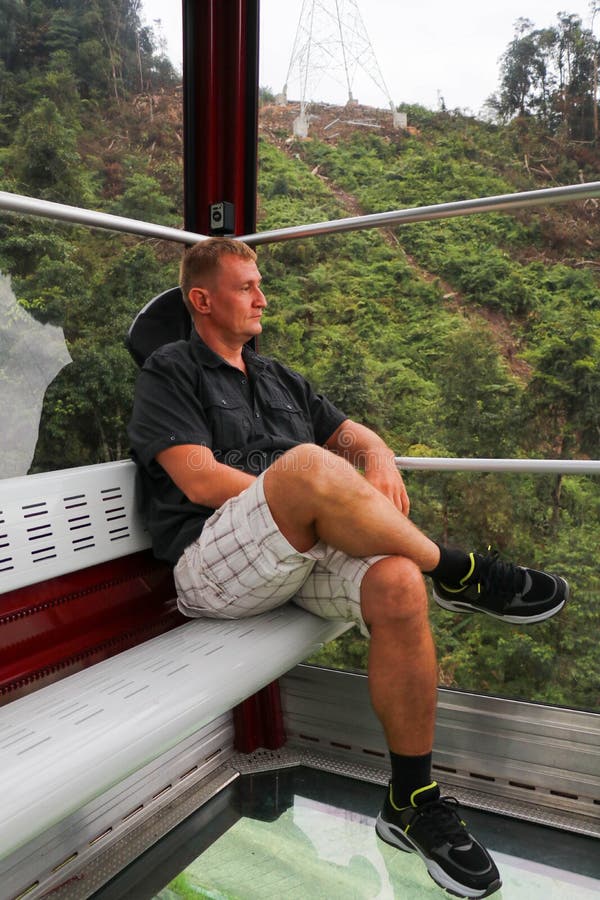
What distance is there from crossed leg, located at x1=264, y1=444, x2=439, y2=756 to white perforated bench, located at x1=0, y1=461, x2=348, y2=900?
18 cm

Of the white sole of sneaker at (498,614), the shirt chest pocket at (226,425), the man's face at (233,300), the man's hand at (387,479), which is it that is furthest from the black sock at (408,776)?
the man's face at (233,300)

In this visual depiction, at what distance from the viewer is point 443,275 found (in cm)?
559

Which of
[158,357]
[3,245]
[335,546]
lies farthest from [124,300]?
[335,546]

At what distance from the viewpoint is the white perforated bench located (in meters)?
0.96

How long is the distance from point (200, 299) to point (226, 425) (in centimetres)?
34

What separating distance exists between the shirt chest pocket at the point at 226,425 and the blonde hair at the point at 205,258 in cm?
29

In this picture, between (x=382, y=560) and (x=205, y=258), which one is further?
(x=205, y=258)

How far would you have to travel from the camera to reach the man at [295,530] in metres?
1.31

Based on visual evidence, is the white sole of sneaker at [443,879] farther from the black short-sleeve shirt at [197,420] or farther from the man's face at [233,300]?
the man's face at [233,300]

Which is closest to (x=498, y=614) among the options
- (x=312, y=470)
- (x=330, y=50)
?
(x=312, y=470)

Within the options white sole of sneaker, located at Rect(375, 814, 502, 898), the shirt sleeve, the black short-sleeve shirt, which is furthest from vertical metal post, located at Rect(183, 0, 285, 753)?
white sole of sneaker, located at Rect(375, 814, 502, 898)

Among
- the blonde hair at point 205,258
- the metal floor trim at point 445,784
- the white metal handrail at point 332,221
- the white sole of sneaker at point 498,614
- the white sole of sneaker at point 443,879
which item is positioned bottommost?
the metal floor trim at point 445,784

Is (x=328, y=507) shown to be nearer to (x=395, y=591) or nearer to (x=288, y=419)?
(x=395, y=591)

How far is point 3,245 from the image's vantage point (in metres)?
1.82
